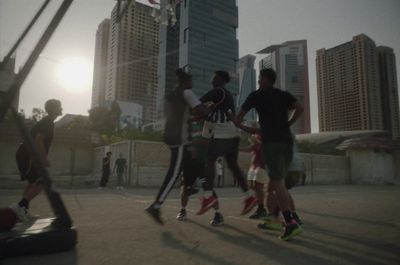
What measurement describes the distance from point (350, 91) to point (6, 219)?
18.6ft

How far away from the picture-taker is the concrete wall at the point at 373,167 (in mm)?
27516

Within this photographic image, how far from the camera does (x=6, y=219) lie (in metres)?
2.73

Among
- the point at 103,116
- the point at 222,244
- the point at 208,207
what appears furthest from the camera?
the point at 103,116

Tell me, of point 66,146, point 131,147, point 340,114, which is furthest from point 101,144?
point 340,114

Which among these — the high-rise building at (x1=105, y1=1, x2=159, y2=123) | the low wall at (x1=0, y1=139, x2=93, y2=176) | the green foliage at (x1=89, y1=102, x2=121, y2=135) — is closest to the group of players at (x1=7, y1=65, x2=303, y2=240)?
the high-rise building at (x1=105, y1=1, x2=159, y2=123)

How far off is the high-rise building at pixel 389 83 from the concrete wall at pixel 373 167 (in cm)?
2540

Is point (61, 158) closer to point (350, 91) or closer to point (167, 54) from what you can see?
→ point (167, 54)

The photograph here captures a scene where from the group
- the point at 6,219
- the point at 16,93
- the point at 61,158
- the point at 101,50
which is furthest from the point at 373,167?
the point at 16,93

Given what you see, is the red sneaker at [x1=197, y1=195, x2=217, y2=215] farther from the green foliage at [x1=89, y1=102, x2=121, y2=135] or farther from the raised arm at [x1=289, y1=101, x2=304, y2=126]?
the green foliage at [x1=89, y1=102, x2=121, y2=135]

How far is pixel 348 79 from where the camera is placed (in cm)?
578

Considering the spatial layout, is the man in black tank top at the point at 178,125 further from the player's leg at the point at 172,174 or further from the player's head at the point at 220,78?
the player's head at the point at 220,78

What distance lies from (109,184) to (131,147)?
2.50 meters

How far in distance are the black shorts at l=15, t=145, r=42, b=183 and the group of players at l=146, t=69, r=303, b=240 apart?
176cm

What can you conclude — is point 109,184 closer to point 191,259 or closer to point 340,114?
point 340,114
